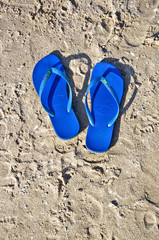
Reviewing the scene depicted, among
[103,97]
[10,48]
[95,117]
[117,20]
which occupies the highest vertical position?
[117,20]

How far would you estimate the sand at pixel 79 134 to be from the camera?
83.6 inches

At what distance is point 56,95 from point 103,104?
484 millimetres

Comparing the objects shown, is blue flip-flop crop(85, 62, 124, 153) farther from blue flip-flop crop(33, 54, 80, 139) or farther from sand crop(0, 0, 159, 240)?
blue flip-flop crop(33, 54, 80, 139)

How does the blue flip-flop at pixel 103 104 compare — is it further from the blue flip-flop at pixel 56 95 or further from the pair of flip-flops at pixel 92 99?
the blue flip-flop at pixel 56 95

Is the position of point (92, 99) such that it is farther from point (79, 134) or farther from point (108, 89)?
point (79, 134)

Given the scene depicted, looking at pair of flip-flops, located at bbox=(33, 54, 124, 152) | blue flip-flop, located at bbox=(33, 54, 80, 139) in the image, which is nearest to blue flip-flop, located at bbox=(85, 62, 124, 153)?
pair of flip-flops, located at bbox=(33, 54, 124, 152)

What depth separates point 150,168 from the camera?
214cm

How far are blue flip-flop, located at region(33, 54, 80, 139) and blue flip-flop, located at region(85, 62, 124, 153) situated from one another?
0.18 metres

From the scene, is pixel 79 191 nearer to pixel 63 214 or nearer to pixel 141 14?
pixel 63 214

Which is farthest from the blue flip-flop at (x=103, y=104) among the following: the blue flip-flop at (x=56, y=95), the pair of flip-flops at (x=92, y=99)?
the blue flip-flop at (x=56, y=95)

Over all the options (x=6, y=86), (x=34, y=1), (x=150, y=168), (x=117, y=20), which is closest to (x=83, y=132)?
(x=150, y=168)

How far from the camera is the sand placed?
2.12 metres

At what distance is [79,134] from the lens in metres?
2.29

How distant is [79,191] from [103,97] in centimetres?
93
